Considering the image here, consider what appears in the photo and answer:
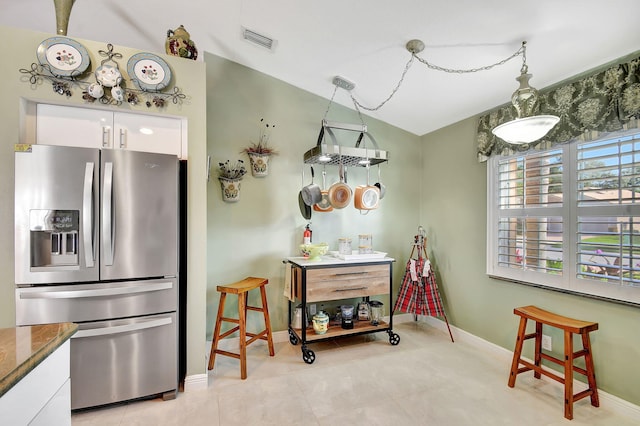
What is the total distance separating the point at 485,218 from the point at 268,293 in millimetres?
2303

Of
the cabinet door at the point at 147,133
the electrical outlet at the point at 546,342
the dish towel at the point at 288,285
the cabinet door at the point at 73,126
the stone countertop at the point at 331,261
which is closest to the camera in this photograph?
the cabinet door at the point at 73,126

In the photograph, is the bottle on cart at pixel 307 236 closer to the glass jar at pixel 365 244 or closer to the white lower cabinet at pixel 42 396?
the glass jar at pixel 365 244

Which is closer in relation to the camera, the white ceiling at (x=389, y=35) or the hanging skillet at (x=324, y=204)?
the white ceiling at (x=389, y=35)

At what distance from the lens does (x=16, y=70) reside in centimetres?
187

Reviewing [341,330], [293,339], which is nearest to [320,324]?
[341,330]

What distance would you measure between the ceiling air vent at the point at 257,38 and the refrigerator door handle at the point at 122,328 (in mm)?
2317

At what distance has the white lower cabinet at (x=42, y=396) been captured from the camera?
2.42 feet

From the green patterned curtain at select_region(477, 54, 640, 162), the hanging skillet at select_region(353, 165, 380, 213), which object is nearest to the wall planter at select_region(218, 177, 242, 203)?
the hanging skillet at select_region(353, 165, 380, 213)

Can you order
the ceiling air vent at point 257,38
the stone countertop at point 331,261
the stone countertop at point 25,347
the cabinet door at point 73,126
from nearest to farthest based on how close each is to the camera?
the stone countertop at point 25,347
the cabinet door at point 73,126
the ceiling air vent at point 257,38
the stone countertop at point 331,261

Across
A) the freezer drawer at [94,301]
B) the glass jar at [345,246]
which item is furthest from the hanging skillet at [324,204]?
the freezer drawer at [94,301]

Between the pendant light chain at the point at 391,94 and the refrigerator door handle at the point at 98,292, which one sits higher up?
the pendant light chain at the point at 391,94

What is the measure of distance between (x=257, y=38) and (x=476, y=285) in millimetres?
3102

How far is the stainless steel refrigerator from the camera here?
179cm

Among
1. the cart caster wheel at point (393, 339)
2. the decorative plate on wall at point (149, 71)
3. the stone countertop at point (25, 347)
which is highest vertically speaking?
the decorative plate on wall at point (149, 71)
